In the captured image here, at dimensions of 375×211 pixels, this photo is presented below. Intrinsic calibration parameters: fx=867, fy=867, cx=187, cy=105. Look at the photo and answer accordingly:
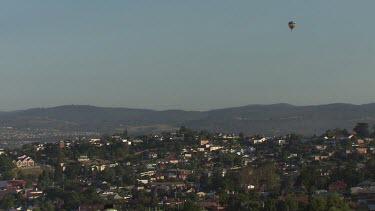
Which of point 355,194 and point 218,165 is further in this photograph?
point 218,165

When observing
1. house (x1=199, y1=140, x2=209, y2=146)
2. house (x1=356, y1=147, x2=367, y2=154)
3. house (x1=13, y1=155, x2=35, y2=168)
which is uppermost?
house (x1=199, y1=140, x2=209, y2=146)

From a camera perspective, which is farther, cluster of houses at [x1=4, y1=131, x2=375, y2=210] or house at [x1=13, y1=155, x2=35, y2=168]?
Result: house at [x1=13, y1=155, x2=35, y2=168]

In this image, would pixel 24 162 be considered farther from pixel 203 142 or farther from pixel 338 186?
pixel 338 186

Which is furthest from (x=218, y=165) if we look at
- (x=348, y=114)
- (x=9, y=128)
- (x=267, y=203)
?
(x=9, y=128)

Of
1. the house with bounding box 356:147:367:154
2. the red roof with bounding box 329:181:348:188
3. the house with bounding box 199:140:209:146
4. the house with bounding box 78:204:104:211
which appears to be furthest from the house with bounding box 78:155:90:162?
the red roof with bounding box 329:181:348:188

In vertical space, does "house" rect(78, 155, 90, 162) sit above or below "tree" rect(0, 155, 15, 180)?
above

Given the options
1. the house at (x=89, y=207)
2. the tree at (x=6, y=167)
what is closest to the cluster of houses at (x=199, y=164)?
the house at (x=89, y=207)

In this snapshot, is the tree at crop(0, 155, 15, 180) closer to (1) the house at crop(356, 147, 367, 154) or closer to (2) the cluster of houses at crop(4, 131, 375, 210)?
(2) the cluster of houses at crop(4, 131, 375, 210)

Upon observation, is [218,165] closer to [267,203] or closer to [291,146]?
[291,146]
